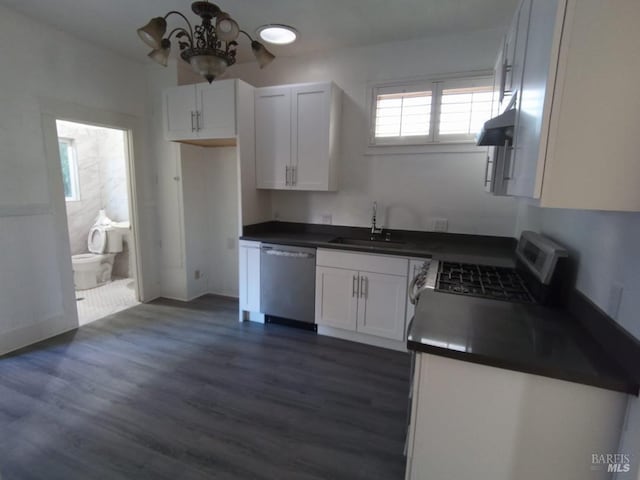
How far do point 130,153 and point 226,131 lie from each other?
4.34 feet

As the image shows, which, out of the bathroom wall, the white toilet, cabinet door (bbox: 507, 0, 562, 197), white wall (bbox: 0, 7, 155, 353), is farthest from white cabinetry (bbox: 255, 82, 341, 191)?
the white toilet

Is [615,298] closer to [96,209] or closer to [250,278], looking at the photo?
[250,278]

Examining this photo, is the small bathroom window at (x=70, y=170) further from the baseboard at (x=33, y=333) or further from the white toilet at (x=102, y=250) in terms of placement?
the baseboard at (x=33, y=333)

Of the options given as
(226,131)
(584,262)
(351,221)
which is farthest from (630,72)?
(226,131)

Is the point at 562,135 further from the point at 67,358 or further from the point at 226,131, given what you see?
the point at 67,358

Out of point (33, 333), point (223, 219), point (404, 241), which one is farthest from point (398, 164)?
point (33, 333)

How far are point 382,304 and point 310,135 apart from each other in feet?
5.75

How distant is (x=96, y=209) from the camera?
492 cm

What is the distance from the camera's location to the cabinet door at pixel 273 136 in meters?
3.16

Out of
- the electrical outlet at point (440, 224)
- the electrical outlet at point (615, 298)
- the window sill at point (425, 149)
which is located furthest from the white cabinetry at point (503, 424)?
the window sill at point (425, 149)

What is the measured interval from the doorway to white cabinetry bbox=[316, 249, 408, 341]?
275 centimetres

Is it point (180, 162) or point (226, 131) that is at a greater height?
point (226, 131)

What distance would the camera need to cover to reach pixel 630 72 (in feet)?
2.84

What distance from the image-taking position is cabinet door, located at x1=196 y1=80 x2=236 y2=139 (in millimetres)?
3057
